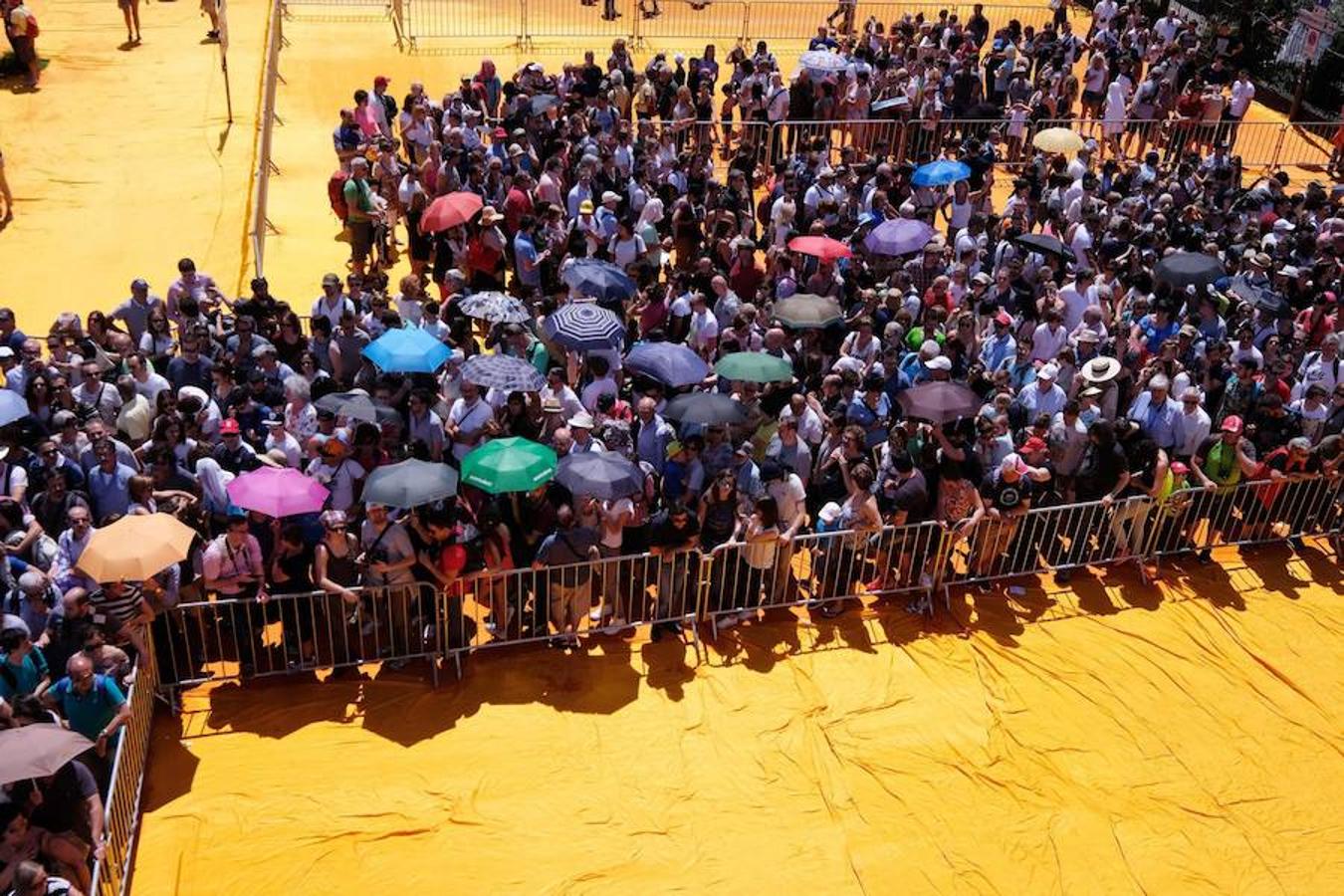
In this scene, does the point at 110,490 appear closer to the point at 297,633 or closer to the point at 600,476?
the point at 297,633

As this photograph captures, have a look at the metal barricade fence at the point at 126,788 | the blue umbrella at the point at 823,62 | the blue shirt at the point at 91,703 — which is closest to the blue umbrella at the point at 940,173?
the blue umbrella at the point at 823,62

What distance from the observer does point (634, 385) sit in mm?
12242

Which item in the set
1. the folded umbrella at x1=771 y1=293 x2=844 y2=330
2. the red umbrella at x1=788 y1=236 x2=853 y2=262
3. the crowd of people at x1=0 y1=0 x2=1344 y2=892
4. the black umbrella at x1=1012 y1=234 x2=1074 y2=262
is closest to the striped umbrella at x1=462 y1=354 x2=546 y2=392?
the crowd of people at x1=0 y1=0 x2=1344 y2=892

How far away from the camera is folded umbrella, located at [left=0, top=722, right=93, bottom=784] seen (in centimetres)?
676

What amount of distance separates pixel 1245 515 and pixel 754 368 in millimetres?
5477

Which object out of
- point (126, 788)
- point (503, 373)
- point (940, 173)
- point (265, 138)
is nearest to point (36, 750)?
point (126, 788)

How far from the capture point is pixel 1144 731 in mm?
9961

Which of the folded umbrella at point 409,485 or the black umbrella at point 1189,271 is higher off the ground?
the black umbrella at point 1189,271

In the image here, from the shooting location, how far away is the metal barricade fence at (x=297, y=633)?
371 inches

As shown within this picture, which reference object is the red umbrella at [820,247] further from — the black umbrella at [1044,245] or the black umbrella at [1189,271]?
the black umbrella at [1189,271]

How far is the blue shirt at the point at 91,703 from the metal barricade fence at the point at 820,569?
474 centimetres

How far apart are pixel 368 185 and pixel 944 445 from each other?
8892mm

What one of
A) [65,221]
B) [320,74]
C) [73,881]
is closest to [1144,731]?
[73,881]

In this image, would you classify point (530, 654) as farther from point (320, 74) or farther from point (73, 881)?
point (320, 74)
